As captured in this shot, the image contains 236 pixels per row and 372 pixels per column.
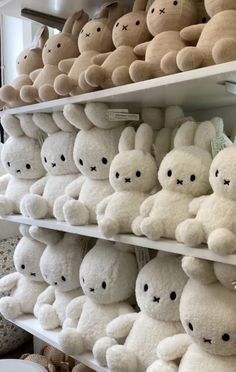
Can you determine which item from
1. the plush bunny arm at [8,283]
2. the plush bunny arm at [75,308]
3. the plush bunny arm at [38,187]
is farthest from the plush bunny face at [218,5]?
the plush bunny arm at [8,283]

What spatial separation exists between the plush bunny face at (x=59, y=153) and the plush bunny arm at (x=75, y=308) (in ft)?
1.28

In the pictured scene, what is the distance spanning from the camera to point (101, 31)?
4.14ft

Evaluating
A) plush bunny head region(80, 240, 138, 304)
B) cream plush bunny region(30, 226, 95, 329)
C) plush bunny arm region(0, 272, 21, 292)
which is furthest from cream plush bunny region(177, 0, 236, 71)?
plush bunny arm region(0, 272, 21, 292)

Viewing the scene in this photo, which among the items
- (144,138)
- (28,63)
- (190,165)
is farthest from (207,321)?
(28,63)

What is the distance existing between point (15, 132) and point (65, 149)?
23cm

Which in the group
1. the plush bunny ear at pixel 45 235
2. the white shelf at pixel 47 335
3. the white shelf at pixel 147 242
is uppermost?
the white shelf at pixel 147 242

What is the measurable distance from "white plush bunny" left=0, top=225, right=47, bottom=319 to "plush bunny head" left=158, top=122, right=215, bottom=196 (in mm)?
655

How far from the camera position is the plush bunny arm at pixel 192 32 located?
3.34 feet

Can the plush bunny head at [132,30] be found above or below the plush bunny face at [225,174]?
above

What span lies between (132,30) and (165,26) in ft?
0.41

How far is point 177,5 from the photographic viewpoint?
1082mm

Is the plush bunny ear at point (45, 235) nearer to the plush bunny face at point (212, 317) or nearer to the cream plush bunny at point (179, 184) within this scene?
the cream plush bunny at point (179, 184)

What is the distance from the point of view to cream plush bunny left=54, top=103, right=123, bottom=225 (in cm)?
119

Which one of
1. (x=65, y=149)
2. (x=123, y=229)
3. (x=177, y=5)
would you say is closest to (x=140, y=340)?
(x=123, y=229)
